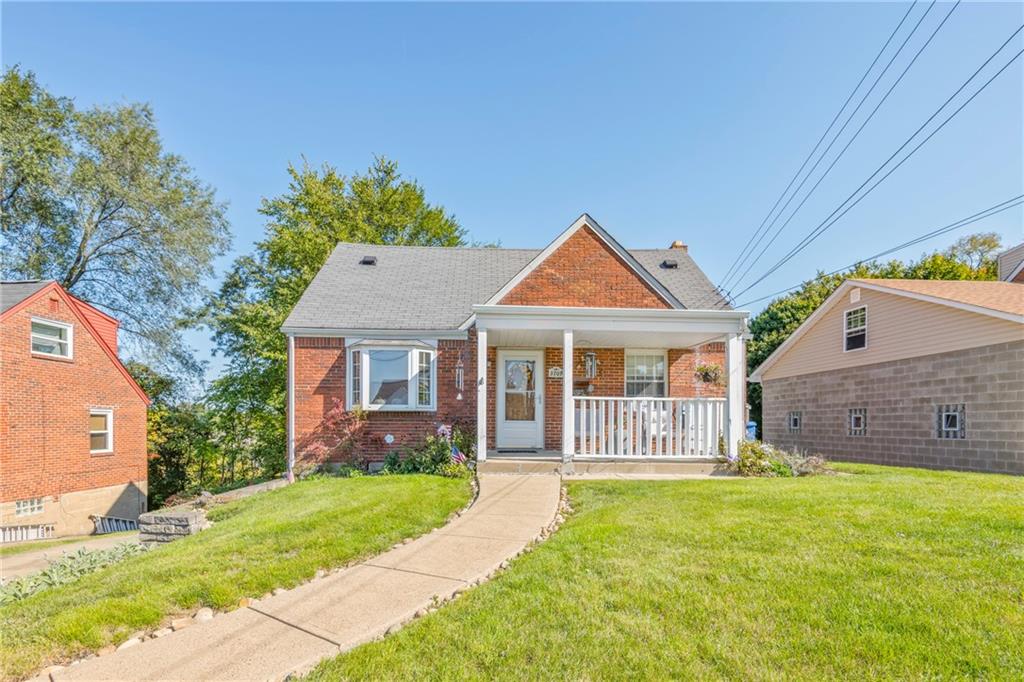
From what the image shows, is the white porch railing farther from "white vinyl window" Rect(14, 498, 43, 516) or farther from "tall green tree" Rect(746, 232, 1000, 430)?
"tall green tree" Rect(746, 232, 1000, 430)

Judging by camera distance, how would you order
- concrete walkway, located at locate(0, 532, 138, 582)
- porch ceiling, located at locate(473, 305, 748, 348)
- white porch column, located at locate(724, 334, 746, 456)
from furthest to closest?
1. white porch column, located at locate(724, 334, 746, 456)
2. porch ceiling, located at locate(473, 305, 748, 348)
3. concrete walkway, located at locate(0, 532, 138, 582)

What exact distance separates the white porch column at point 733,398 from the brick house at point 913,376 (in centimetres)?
616

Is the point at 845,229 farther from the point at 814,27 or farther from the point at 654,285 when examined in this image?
the point at 654,285

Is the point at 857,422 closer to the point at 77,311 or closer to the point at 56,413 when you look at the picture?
the point at 56,413

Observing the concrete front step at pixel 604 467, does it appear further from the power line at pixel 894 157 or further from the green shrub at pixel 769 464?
the power line at pixel 894 157

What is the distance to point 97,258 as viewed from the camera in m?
23.2

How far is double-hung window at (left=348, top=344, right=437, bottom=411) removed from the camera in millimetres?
→ 11391

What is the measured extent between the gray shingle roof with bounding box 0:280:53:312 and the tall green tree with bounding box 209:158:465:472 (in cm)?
582

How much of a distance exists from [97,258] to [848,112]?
1137 inches

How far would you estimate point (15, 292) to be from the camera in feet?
44.9

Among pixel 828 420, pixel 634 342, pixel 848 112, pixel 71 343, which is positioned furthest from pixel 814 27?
pixel 71 343

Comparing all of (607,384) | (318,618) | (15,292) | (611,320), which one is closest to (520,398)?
(607,384)

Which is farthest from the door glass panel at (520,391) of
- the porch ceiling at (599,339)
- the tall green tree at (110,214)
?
the tall green tree at (110,214)

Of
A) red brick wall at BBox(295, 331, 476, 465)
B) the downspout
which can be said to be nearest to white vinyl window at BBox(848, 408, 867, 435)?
red brick wall at BBox(295, 331, 476, 465)
